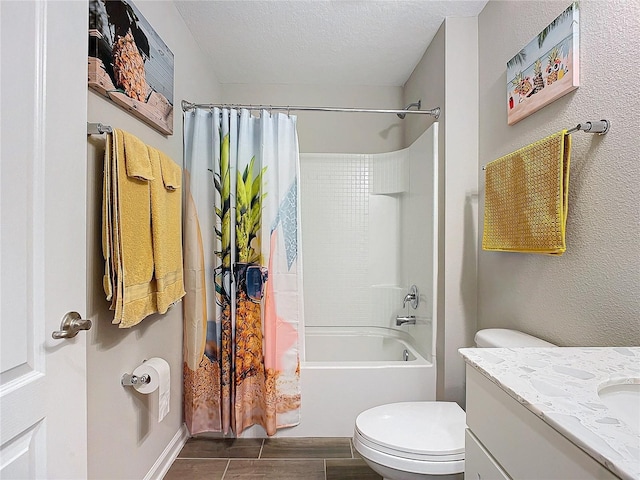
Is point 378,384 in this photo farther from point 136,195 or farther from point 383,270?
point 136,195

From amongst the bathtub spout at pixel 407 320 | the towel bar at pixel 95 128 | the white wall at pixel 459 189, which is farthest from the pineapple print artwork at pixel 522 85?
the towel bar at pixel 95 128

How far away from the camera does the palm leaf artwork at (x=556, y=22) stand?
4.12 feet

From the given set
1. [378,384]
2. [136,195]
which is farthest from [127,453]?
[378,384]

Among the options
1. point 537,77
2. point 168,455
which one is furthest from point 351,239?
point 168,455

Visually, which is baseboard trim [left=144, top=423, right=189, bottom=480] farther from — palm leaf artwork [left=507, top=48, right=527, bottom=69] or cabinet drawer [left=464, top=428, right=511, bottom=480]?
palm leaf artwork [left=507, top=48, right=527, bottom=69]

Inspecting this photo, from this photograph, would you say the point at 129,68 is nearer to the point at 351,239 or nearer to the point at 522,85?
the point at 522,85

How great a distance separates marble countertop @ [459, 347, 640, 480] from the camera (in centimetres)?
52

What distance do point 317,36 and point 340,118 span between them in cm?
85

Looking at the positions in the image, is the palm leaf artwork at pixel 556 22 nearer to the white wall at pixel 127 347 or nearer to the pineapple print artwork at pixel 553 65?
the pineapple print artwork at pixel 553 65

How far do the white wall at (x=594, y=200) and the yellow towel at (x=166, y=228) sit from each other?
5.06 ft

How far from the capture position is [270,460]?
191cm

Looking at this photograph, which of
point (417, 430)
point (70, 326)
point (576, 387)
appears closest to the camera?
point (576, 387)

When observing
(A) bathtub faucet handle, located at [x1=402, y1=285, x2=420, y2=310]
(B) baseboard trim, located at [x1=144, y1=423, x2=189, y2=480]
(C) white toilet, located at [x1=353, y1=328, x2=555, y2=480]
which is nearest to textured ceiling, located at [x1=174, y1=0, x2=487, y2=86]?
(A) bathtub faucet handle, located at [x1=402, y1=285, x2=420, y2=310]

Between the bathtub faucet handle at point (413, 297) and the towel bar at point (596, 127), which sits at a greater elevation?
the towel bar at point (596, 127)
